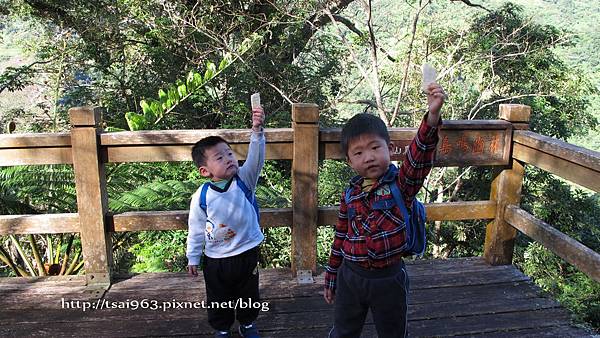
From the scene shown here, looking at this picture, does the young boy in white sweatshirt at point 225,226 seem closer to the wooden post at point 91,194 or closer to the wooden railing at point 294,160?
the wooden railing at point 294,160

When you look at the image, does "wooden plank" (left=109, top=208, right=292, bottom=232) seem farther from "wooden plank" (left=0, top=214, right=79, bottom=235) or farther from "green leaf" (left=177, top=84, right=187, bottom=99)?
"green leaf" (left=177, top=84, right=187, bottom=99)

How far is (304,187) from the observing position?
307 cm

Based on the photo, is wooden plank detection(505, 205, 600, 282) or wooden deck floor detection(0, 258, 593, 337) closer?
wooden plank detection(505, 205, 600, 282)

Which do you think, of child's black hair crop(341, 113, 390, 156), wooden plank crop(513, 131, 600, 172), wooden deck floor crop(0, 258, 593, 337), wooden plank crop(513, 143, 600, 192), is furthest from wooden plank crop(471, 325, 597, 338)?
child's black hair crop(341, 113, 390, 156)

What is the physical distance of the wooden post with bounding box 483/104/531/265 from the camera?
325cm

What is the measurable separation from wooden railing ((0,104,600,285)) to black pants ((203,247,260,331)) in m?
0.66

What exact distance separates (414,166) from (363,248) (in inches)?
14.7

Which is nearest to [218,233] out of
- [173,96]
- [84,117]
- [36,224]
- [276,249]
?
[84,117]

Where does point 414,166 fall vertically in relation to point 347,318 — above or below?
above

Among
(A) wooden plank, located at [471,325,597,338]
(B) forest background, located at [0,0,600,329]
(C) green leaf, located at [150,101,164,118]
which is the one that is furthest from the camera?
(B) forest background, located at [0,0,600,329]

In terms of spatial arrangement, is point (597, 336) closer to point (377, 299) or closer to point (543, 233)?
point (543, 233)

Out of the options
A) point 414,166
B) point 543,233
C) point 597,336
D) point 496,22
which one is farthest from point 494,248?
point 496,22

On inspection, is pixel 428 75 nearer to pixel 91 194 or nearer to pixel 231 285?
pixel 231 285

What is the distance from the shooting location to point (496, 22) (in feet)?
35.0
